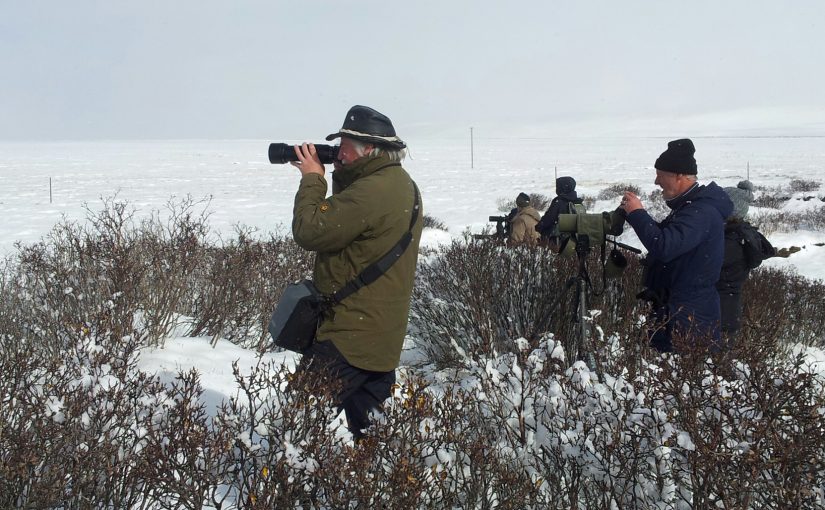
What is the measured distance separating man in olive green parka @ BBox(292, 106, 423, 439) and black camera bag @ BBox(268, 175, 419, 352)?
0.02m

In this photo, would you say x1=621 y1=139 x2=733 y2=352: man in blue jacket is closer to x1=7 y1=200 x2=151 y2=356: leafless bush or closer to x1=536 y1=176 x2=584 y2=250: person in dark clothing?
x1=7 y1=200 x2=151 y2=356: leafless bush

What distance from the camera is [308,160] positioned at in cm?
233

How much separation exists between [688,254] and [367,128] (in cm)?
166

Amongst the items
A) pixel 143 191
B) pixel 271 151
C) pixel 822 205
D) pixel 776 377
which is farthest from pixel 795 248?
pixel 143 191

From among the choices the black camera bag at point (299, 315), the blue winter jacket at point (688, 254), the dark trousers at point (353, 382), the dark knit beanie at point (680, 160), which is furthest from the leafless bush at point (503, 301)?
the black camera bag at point (299, 315)

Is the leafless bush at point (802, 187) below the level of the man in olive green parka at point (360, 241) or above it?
below

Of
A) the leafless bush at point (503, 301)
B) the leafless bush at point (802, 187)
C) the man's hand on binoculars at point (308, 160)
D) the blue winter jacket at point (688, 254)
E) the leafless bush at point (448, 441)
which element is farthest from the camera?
the leafless bush at point (802, 187)

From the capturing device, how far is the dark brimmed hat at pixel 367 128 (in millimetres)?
2205

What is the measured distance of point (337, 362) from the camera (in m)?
2.22

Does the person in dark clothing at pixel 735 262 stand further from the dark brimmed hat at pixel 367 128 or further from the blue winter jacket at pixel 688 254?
the dark brimmed hat at pixel 367 128

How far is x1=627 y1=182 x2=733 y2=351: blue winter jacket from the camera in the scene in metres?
2.78

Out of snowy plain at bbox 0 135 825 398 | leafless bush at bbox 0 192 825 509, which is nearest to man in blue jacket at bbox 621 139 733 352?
leafless bush at bbox 0 192 825 509

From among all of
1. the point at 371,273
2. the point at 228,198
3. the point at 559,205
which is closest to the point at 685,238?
the point at 371,273

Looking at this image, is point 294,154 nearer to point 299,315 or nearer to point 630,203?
point 299,315
